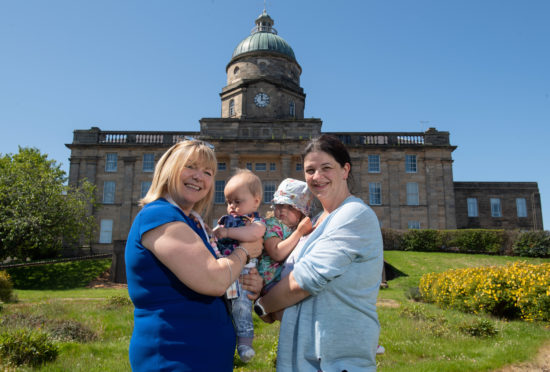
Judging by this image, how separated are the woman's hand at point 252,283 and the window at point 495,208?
4025 cm

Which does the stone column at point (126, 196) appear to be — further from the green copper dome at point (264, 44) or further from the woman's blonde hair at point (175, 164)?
the woman's blonde hair at point (175, 164)

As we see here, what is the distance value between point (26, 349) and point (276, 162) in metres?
29.1

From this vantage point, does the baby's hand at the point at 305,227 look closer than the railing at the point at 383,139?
Yes

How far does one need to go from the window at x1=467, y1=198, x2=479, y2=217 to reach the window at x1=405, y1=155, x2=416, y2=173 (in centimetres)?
724

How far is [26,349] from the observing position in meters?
6.04

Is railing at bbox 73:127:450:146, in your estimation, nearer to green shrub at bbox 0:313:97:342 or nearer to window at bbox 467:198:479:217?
window at bbox 467:198:479:217

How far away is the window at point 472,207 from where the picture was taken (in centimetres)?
3684

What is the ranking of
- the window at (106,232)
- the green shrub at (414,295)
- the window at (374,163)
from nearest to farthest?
1. the green shrub at (414,295)
2. the window at (106,232)
3. the window at (374,163)

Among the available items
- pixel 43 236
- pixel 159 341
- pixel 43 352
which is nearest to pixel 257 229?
pixel 159 341

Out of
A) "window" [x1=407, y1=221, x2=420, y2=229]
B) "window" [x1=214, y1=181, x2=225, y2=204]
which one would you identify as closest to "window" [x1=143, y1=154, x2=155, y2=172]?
"window" [x1=214, y1=181, x2=225, y2=204]

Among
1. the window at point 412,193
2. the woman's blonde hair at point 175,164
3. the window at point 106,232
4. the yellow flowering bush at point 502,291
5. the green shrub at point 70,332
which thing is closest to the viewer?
the woman's blonde hair at point 175,164

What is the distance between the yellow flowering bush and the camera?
9180mm

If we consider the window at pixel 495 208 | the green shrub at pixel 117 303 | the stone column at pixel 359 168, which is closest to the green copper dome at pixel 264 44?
the stone column at pixel 359 168

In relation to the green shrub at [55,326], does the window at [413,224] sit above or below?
above
